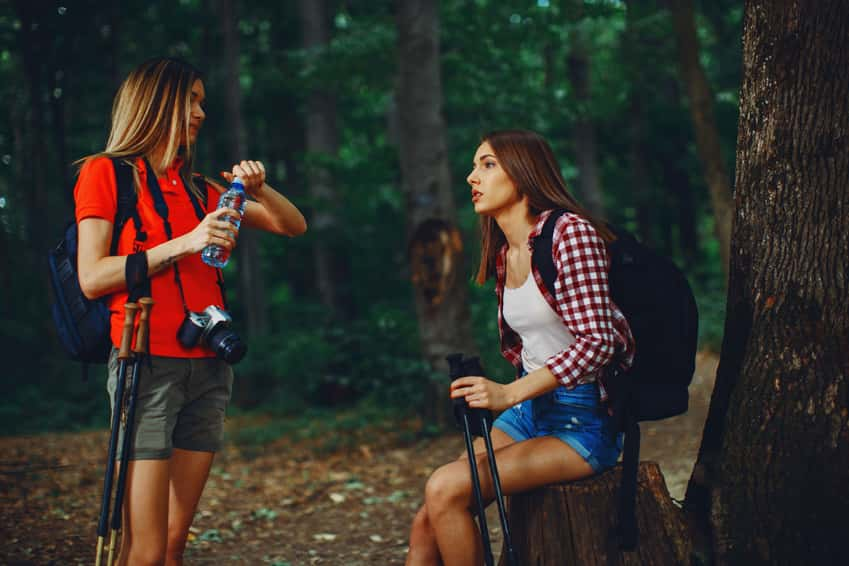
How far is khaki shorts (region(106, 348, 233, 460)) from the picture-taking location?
9.52ft

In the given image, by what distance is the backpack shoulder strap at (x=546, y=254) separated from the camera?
3051 millimetres

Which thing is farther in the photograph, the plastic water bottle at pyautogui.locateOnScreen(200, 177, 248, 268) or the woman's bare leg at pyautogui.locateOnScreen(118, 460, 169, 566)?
the plastic water bottle at pyautogui.locateOnScreen(200, 177, 248, 268)

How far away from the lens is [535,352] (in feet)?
10.6

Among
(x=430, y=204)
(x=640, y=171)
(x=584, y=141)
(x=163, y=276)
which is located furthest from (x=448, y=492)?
(x=640, y=171)

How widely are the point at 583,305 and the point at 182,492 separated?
1.67 meters

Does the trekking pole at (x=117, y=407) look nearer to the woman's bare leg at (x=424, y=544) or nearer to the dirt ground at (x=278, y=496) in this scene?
the woman's bare leg at (x=424, y=544)

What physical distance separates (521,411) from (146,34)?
52.8 feet

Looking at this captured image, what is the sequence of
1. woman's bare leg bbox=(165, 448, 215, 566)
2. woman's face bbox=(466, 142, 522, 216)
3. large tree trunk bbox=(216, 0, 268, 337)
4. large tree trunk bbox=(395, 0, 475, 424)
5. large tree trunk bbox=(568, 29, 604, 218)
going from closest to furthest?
woman's bare leg bbox=(165, 448, 215, 566)
woman's face bbox=(466, 142, 522, 216)
large tree trunk bbox=(395, 0, 475, 424)
large tree trunk bbox=(216, 0, 268, 337)
large tree trunk bbox=(568, 29, 604, 218)

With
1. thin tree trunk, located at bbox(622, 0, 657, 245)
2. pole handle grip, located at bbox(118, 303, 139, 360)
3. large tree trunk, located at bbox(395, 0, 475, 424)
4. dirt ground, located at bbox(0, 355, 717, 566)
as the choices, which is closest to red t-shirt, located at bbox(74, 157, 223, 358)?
pole handle grip, located at bbox(118, 303, 139, 360)

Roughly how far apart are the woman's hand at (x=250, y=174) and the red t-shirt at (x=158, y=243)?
0.74 ft

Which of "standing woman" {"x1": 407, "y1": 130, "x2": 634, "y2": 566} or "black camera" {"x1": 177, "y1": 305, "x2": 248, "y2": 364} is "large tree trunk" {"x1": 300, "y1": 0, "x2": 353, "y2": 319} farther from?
"black camera" {"x1": 177, "y1": 305, "x2": 248, "y2": 364}

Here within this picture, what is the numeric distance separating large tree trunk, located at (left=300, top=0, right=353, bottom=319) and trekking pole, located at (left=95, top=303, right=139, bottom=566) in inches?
436

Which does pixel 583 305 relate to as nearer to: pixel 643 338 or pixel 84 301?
pixel 643 338

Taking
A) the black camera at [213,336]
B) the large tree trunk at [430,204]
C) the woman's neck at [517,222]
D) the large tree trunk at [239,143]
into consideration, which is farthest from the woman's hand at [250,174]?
the large tree trunk at [239,143]
